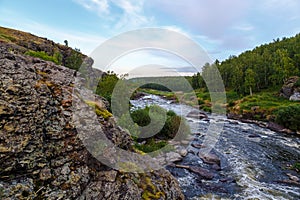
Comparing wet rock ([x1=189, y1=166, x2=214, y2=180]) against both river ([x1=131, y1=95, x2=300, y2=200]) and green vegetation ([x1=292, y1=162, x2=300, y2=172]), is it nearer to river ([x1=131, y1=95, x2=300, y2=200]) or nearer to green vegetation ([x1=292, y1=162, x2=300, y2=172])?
river ([x1=131, y1=95, x2=300, y2=200])

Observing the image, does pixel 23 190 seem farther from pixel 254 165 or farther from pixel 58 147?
pixel 254 165

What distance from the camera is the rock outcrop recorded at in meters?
5.45

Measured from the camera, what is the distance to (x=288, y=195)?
1272 cm

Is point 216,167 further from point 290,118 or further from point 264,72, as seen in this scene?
point 264,72

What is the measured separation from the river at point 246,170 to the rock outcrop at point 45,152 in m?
6.42

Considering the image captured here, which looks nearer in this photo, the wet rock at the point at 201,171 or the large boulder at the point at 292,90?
the wet rock at the point at 201,171

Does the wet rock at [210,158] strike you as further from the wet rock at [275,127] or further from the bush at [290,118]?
the bush at [290,118]

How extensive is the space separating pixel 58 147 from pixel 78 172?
3.34 feet

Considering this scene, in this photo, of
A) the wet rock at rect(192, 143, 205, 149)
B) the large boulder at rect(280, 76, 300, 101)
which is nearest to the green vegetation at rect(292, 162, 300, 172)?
the wet rock at rect(192, 143, 205, 149)

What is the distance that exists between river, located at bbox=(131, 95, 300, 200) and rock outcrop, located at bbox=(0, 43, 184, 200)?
21.1 ft

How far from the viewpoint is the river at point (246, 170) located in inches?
505

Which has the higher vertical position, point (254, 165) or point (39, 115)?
point (39, 115)

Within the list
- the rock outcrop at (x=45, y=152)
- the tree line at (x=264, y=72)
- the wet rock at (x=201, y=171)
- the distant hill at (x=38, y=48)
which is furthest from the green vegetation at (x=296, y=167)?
the tree line at (x=264, y=72)

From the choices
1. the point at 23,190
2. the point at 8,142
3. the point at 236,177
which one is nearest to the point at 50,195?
the point at 23,190
